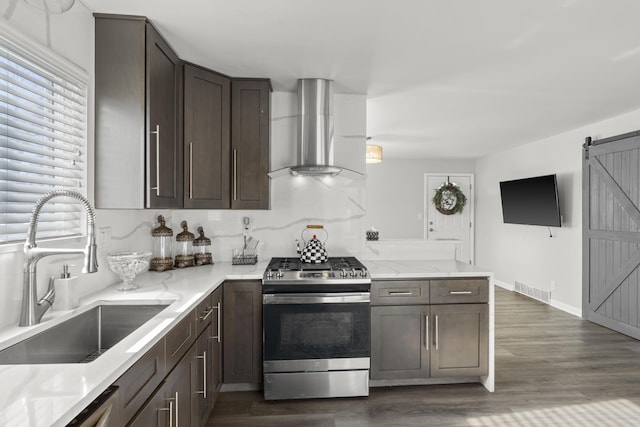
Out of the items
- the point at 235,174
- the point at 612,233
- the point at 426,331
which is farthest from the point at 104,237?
the point at 612,233

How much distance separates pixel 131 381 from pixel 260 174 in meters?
1.94

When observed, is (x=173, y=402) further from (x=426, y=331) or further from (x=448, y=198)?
(x=448, y=198)

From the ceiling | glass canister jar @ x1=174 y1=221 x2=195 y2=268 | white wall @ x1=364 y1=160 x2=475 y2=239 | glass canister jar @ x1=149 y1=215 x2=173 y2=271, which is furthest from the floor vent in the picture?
glass canister jar @ x1=149 y1=215 x2=173 y2=271

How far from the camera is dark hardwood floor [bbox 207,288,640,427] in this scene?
7.62ft

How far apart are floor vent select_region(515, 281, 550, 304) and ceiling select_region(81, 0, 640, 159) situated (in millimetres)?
2667

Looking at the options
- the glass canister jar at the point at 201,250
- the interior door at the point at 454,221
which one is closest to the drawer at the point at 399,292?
the glass canister jar at the point at 201,250

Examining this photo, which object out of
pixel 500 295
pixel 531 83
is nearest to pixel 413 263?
pixel 531 83

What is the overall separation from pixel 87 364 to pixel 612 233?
16.1 feet

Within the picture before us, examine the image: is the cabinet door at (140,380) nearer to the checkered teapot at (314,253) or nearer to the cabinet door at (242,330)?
the cabinet door at (242,330)

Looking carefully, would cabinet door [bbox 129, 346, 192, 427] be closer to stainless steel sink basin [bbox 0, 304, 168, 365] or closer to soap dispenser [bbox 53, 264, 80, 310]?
stainless steel sink basin [bbox 0, 304, 168, 365]

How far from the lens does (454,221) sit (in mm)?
7523

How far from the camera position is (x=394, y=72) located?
2.76m

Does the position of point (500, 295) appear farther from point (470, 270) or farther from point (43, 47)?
point (43, 47)

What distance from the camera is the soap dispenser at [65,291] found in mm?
1598
